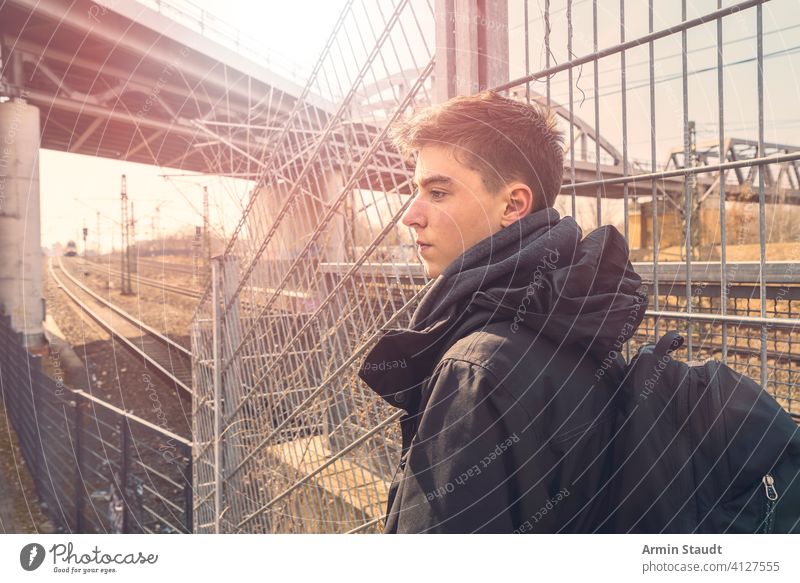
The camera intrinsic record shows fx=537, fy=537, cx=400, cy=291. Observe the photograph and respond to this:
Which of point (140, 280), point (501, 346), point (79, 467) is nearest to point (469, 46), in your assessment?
point (501, 346)

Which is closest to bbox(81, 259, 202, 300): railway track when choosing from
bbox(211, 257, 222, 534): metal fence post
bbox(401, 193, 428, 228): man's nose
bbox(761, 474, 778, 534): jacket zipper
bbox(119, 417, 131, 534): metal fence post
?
bbox(211, 257, 222, 534): metal fence post

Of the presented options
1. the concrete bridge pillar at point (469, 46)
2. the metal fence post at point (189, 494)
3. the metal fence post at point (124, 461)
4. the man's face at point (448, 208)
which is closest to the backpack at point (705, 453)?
the man's face at point (448, 208)

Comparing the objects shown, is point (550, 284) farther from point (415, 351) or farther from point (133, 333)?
point (133, 333)

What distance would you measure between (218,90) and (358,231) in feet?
4.20

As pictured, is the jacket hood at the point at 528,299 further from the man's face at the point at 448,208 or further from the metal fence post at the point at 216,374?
the metal fence post at the point at 216,374

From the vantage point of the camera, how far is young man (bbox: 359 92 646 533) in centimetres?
84

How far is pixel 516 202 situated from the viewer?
1143 mm

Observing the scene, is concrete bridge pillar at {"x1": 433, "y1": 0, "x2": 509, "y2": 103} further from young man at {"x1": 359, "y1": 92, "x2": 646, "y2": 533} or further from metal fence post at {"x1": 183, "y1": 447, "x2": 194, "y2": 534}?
metal fence post at {"x1": 183, "y1": 447, "x2": 194, "y2": 534}

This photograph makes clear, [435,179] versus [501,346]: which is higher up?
[435,179]

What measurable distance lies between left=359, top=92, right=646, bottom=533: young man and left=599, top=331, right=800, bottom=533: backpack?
0.18 ft

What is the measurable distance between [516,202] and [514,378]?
0.45 metres

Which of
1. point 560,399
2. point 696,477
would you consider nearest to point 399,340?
point 560,399

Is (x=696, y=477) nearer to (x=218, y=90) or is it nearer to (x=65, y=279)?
(x=218, y=90)

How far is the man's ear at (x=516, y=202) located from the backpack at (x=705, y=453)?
0.39 metres
